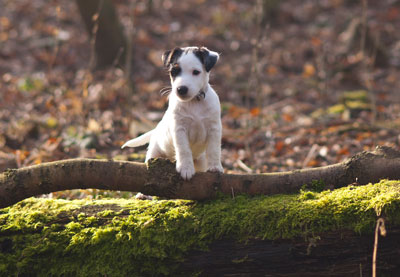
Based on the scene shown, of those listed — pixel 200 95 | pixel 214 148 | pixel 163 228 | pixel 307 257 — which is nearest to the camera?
pixel 307 257

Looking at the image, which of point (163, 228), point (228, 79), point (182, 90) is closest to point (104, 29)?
point (228, 79)

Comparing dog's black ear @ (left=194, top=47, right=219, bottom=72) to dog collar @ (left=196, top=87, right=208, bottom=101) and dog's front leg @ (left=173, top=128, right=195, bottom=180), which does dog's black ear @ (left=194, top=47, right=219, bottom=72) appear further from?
dog's front leg @ (left=173, top=128, right=195, bottom=180)

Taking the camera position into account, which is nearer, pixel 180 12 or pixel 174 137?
pixel 174 137

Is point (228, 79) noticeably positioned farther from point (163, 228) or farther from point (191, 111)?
point (163, 228)

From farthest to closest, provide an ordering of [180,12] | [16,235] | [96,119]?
[180,12]
[96,119]
[16,235]

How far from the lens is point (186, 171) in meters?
3.85

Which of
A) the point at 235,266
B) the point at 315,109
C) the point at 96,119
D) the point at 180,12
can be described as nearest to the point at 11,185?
the point at 235,266

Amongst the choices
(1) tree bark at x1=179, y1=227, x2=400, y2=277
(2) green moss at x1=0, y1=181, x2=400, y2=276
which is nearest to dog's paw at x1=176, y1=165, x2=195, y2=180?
(2) green moss at x1=0, y1=181, x2=400, y2=276

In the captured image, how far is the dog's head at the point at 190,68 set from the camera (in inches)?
151

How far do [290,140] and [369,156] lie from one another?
4.13 m

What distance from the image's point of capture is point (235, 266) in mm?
3340

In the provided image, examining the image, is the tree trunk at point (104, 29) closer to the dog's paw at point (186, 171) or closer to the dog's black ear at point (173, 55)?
the dog's black ear at point (173, 55)

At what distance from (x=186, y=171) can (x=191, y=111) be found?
603 mm

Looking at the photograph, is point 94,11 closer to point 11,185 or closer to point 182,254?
point 11,185
